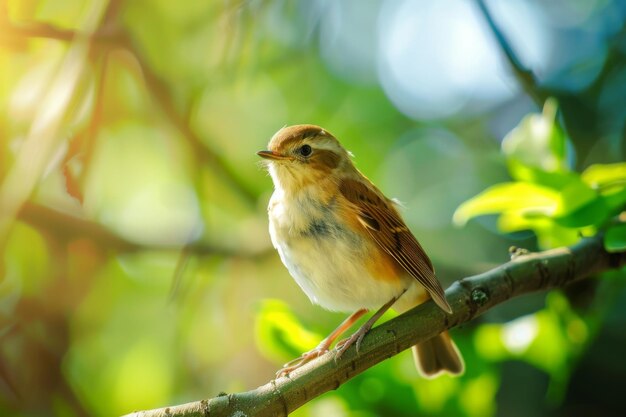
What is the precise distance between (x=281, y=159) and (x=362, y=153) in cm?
169

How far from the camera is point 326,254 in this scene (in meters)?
3.13

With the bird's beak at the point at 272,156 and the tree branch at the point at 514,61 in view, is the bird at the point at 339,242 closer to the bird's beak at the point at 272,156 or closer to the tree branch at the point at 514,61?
the bird's beak at the point at 272,156

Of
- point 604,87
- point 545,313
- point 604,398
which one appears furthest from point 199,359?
point 604,87

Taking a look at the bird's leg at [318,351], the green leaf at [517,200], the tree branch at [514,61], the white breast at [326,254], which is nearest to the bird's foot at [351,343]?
the bird's leg at [318,351]

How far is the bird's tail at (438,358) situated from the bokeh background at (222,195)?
74mm

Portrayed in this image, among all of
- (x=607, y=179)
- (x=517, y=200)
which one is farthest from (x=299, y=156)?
(x=607, y=179)

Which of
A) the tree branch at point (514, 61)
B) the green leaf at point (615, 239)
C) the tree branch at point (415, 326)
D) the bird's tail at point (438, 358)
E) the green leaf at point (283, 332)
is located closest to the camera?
the tree branch at point (415, 326)

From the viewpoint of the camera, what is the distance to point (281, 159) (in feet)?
10.9

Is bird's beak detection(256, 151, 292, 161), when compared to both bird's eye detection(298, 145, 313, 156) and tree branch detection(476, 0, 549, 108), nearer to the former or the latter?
bird's eye detection(298, 145, 313, 156)

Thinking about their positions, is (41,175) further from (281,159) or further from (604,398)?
(604,398)

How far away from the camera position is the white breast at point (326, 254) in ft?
10.3

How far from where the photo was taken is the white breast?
315cm

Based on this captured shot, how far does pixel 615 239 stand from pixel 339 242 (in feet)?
3.61

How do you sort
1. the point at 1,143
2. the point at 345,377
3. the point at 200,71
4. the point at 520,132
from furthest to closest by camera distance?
the point at 200,71 → the point at 1,143 → the point at 520,132 → the point at 345,377
